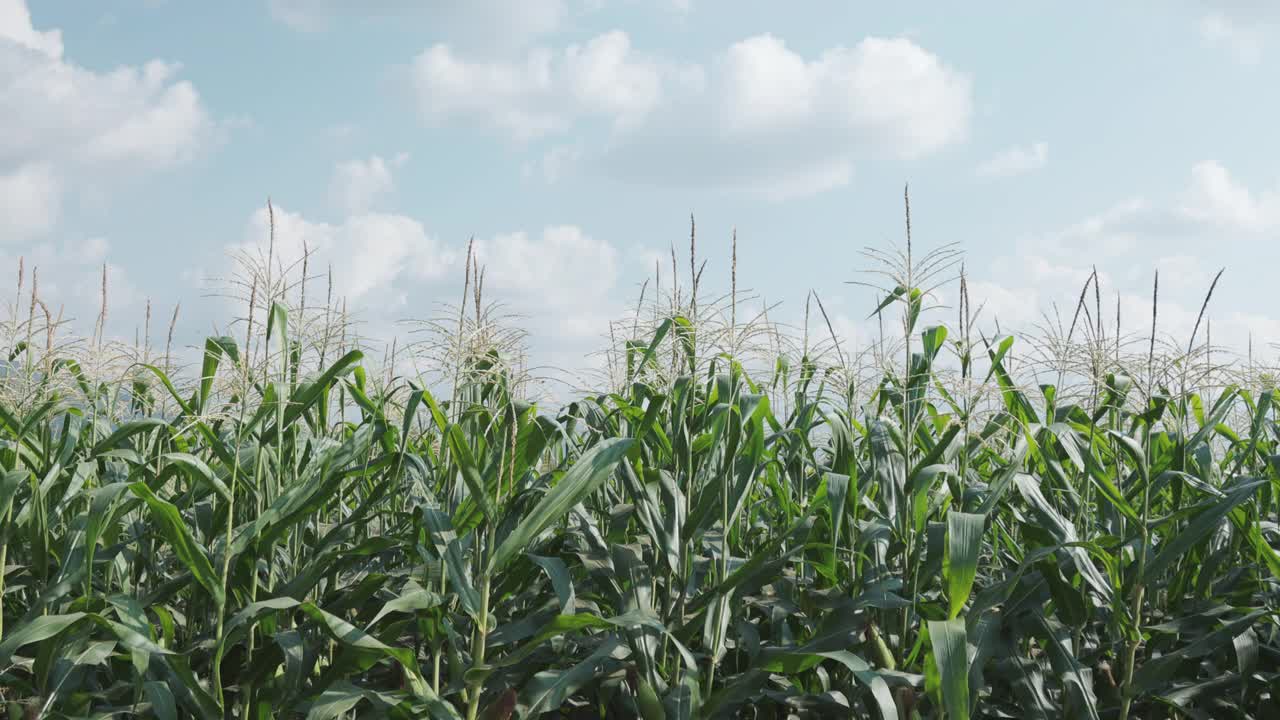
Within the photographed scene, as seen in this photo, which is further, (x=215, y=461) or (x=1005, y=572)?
(x=215, y=461)

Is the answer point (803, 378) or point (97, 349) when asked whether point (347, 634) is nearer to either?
point (803, 378)

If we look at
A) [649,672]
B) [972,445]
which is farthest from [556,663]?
[972,445]

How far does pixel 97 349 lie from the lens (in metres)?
4.48

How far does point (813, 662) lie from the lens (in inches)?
113

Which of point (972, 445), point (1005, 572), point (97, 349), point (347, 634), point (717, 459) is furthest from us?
point (97, 349)

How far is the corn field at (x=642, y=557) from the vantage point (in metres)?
2.87

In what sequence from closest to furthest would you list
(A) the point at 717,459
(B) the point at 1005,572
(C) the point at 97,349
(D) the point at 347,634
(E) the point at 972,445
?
(D) the point at 347,634
(A) the point at 717,459
(B) the point at 1005,572
(E) the point at 972,445
(C) the point at 97,349

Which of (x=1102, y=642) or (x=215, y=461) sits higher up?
(x=215, y=461)

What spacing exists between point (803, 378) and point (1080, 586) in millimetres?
1360

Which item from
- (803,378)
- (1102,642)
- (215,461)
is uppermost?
(803,378)

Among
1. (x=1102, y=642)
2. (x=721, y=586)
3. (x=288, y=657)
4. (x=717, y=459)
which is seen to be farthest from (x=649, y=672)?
(x=1102, y=642)

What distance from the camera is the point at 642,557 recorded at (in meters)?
3.28

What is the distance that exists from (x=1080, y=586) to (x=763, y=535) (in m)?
1.35

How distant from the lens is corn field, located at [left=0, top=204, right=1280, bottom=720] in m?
2.87
